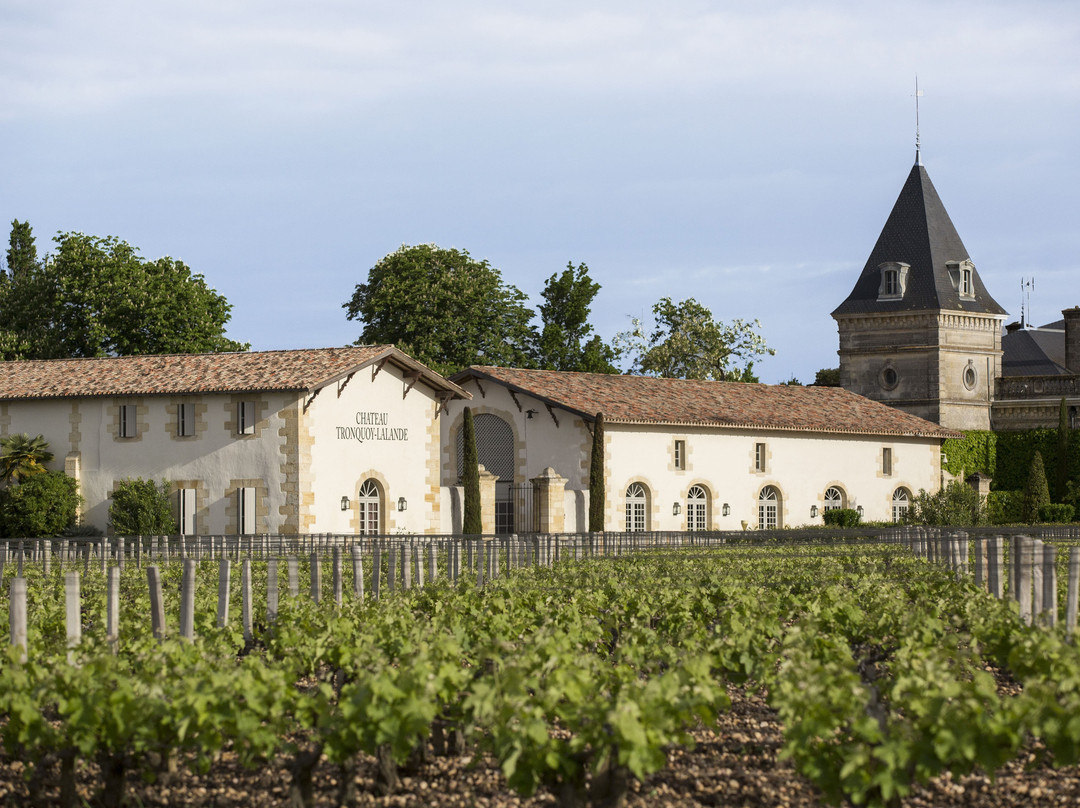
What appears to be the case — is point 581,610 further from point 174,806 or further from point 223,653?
point 174,806

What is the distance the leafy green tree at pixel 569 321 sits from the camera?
173ft

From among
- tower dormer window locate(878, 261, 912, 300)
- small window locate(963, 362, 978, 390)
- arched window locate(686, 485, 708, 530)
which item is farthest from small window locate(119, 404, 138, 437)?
small window locate(963, 362, 978, 390)

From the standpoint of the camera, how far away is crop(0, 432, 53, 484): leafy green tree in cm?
3362

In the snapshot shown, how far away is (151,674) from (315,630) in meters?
2.85

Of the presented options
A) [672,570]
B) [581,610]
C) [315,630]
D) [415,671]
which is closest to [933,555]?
[672,570]

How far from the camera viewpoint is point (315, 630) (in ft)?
36.4

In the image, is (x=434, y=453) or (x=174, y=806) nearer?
(x=174, y=806)

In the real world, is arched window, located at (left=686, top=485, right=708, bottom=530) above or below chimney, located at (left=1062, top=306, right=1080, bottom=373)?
below

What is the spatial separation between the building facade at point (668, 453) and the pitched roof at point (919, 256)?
8.87 metres

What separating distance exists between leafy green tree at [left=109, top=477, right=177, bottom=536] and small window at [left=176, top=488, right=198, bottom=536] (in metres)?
0.20

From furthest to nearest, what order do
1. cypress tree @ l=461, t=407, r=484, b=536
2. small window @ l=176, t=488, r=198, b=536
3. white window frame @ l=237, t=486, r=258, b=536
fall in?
cypress tree @ l=461, t=407, r=484, b=536 < small window @ l=176, t=488, r=198, b=536 < white window frame @ l=237, t=486, r=258, b=536

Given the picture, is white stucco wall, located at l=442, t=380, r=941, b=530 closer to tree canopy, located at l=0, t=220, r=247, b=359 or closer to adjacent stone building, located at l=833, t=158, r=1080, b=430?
adjacent stone building, located at l=833, t=158, r=1080, b=430

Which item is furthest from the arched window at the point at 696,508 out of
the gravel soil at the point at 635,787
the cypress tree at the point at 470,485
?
the gravel soil at the point at 635,787

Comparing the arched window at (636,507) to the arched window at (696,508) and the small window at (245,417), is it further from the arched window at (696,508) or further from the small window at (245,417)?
the small window at (245,417)
